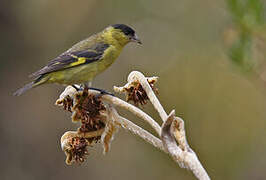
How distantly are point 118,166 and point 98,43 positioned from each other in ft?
9.98

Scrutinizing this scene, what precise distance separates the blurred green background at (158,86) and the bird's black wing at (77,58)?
1.17 meters

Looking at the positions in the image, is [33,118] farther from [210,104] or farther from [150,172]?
[210,104]

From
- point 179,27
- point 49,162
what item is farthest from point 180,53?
point 49,162

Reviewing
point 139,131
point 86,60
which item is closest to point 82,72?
point 86,60

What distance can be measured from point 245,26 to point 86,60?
146 centimetres

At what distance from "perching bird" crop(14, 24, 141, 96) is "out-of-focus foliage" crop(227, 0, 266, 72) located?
1.22 metres

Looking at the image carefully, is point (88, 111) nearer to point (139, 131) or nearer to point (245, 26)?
point (139, 131)

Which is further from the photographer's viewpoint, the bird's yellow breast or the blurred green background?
the blurred green background

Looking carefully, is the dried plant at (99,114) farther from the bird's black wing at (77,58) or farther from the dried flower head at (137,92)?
the bird's black wing at (77,58)

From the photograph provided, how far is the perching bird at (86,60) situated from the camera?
14.2 feet

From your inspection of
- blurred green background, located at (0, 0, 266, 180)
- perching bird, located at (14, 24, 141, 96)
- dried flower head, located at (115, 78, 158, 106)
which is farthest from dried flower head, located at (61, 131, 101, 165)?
blurred green background, located at (0, 0, 266, 180)

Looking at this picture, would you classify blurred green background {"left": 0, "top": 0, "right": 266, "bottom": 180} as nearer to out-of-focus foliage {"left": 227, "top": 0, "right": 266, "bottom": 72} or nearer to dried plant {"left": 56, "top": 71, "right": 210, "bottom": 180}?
out-of-focus foliage {"left": 227, "top": 0, "right": 266, "bottom": 72}

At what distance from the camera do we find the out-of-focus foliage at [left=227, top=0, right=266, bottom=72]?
154 inches

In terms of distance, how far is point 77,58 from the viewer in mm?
4664
